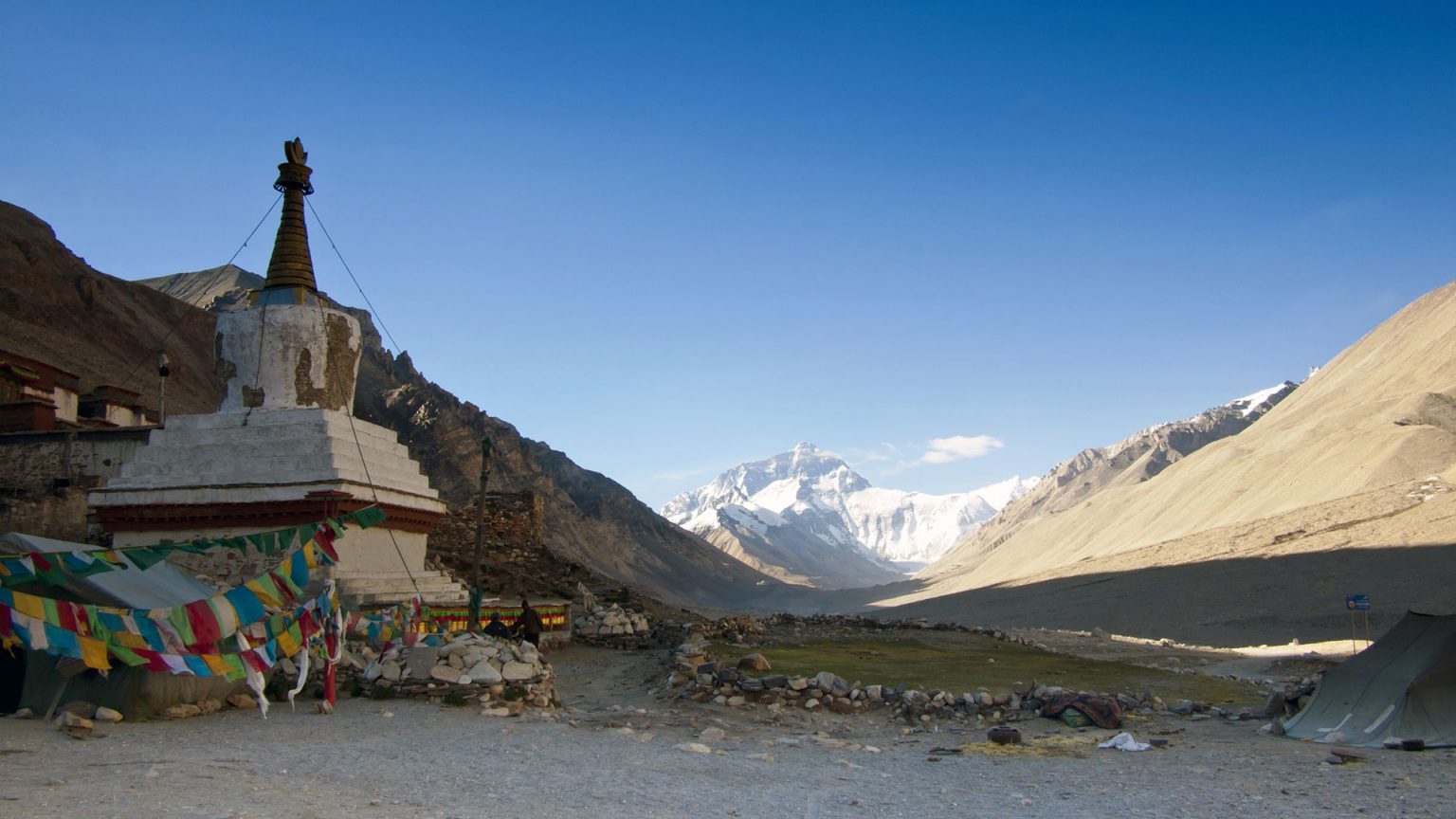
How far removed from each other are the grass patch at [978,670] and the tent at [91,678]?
27.4 ft

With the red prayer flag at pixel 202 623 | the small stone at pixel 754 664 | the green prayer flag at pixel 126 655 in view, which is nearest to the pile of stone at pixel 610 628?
the small stone at pixel 754 664

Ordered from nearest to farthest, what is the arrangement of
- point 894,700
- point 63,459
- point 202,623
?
A: point 202,623 < point 894,700 < point 63,459

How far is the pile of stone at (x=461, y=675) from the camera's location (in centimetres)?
1220

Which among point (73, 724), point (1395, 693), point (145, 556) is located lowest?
point (1395, 693)

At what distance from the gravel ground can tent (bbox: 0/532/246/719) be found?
1.31 ft

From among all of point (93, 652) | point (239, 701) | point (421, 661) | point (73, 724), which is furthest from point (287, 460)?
point (73, 724)

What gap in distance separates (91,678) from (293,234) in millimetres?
9336

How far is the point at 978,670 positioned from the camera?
55.4 ft

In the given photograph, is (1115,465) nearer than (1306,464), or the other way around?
(1306,464)

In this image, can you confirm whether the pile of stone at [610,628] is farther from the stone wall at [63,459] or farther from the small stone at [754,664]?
the stone wall at [63,459]

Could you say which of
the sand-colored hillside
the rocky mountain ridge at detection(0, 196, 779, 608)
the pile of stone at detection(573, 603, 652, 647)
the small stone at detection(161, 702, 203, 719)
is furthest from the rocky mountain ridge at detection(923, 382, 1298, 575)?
the small stone at detection(161, 702, 203, 719)

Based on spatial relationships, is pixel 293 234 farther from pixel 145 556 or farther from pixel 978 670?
pixel 978 670

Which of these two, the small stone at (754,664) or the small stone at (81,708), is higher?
the small stone at (81,708)

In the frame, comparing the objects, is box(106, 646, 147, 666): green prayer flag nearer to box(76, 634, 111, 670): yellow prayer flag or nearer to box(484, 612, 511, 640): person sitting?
box(76, 634, 111, 670): yellow prayer flag
